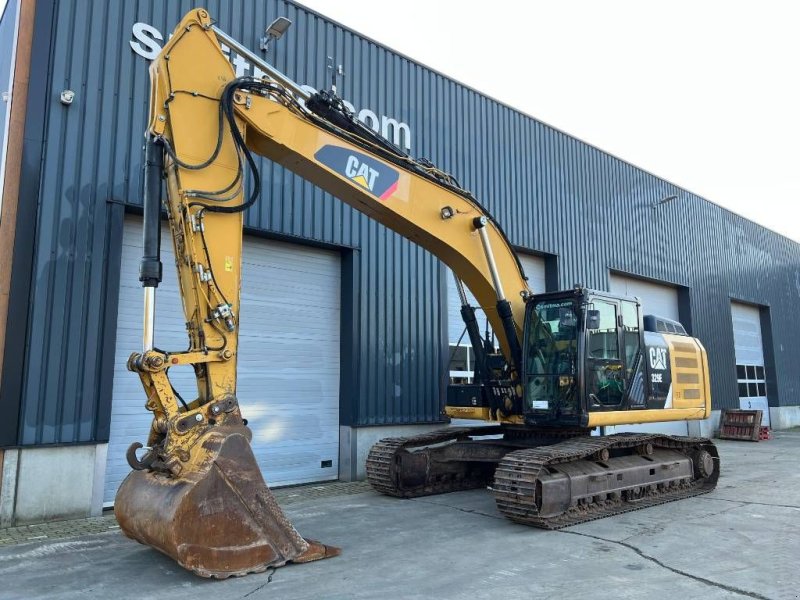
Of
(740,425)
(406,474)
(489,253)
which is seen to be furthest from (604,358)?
(740,425)

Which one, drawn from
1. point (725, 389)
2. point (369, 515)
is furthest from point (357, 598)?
point (725, 389)

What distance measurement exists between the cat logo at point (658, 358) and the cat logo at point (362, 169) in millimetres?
4707

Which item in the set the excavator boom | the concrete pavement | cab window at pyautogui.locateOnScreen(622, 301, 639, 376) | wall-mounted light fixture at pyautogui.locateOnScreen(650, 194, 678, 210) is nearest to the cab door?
cab window at pyautogui.locateOnScreen(622, 301, 639, 376)

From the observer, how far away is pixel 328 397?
11023 millimetres

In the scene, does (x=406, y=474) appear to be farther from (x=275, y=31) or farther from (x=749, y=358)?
(x=749, y=358)

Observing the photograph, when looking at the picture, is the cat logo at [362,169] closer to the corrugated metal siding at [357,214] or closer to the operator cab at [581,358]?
the operator cab at [581,358]

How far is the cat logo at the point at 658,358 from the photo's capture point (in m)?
9.09

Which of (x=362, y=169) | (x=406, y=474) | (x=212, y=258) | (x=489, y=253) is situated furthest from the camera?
(x=406, y=474)

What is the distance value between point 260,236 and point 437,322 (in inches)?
158

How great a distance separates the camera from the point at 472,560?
231 inches

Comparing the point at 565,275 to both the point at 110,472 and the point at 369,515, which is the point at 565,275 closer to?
the point at 369,515

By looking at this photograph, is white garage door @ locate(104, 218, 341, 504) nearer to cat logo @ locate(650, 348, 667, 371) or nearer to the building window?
cat logo @ locate(650, 348, 667, 371)

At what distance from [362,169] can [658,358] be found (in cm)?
537

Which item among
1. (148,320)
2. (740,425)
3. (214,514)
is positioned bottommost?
(740,425)
